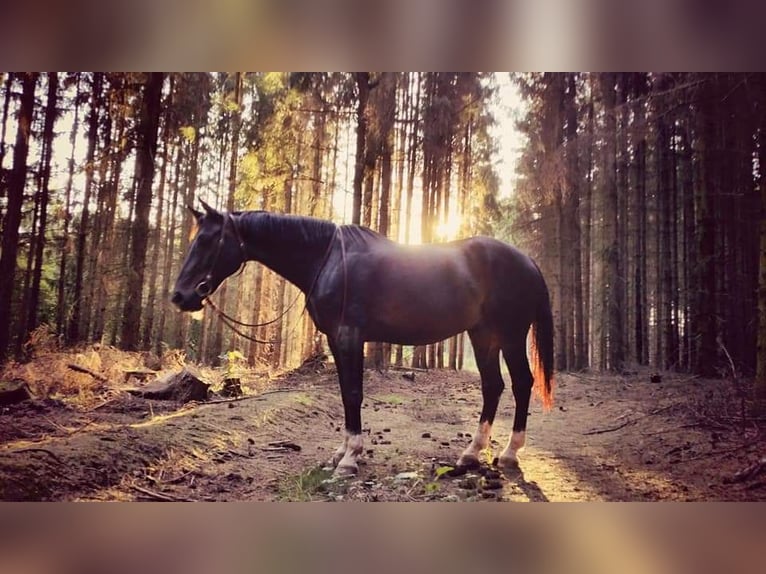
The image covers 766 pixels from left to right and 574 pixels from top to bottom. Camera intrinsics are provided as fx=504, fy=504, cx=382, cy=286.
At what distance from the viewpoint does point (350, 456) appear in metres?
3.05

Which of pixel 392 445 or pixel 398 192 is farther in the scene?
pixel 398 192

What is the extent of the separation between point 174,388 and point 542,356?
246 cm

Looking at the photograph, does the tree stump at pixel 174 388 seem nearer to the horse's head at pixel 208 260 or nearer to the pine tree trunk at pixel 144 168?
the horse's head at pixel 208 260

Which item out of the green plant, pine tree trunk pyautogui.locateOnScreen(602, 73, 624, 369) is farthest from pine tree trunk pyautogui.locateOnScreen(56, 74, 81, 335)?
pine tree trunk pyautogui.locateOnScreen(602, 73, 624, 369)

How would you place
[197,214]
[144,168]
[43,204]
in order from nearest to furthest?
[197,214] → [43,204] → [144,168]

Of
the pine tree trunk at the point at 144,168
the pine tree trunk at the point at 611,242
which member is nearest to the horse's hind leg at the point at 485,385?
the pine tree trunk at the point at 611,242

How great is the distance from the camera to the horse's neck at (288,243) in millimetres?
3217

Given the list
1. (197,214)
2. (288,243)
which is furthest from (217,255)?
(288,243)

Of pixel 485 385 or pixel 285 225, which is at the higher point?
pixel 285 225

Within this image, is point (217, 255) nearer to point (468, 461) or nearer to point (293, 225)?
point (293, 225)

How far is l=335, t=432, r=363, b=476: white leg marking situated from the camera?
3014mm

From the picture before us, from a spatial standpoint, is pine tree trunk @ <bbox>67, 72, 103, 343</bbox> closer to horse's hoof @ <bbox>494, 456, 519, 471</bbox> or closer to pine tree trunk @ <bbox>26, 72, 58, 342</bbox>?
pine tree trunk @ <bbox>26, 72, 58, 342</bbox>

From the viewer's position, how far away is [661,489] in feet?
10.3
